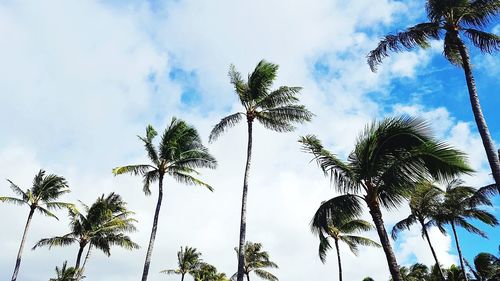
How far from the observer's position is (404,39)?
14.8 metres

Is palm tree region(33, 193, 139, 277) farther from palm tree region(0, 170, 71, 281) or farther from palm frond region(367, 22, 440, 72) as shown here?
palm frond region(367, 22, 440, 72)

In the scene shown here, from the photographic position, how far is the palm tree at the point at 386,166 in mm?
11453

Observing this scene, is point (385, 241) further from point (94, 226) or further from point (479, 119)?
point (94, 226)

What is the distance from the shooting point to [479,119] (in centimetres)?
1291

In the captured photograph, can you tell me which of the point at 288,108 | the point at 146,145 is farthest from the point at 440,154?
the point at 146,145

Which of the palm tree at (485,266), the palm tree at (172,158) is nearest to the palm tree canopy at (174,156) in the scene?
the palm tree at (172,158)

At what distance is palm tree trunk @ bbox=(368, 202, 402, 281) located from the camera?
11.7m

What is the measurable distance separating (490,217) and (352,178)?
A: 2182cm

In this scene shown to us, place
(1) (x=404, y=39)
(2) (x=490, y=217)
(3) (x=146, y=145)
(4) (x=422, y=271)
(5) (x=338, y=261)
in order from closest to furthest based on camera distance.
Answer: (1) (x=404, y=39) → (3) (x=146, y=145) → (2) (x=490, y=217) → (5) (x=338, y=261) → (4) (x=422, y=271)

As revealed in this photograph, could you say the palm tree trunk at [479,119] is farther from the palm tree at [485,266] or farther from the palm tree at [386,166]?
the palm tree at [485,266]

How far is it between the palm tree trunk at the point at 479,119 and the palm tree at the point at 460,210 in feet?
50.1

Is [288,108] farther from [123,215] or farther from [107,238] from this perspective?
[107,238]

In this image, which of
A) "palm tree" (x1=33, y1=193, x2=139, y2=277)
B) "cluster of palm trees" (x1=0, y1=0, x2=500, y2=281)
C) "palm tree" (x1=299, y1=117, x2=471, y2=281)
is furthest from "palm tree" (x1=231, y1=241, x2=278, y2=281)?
"palm tree" (x1=299, y1=117, x2=471, y2=281)

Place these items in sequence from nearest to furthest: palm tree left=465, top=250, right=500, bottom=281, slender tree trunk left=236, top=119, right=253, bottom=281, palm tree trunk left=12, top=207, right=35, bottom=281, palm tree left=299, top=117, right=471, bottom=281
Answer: palm tree left=299, top=117, right=471, bottom=281, slender tree trunk left=236, top=119, right=253, bottom=281, palm tree trunk left=12, top=207, right=35, bottom=281, palm tree left=465, top=250, right=500, bottom=281
